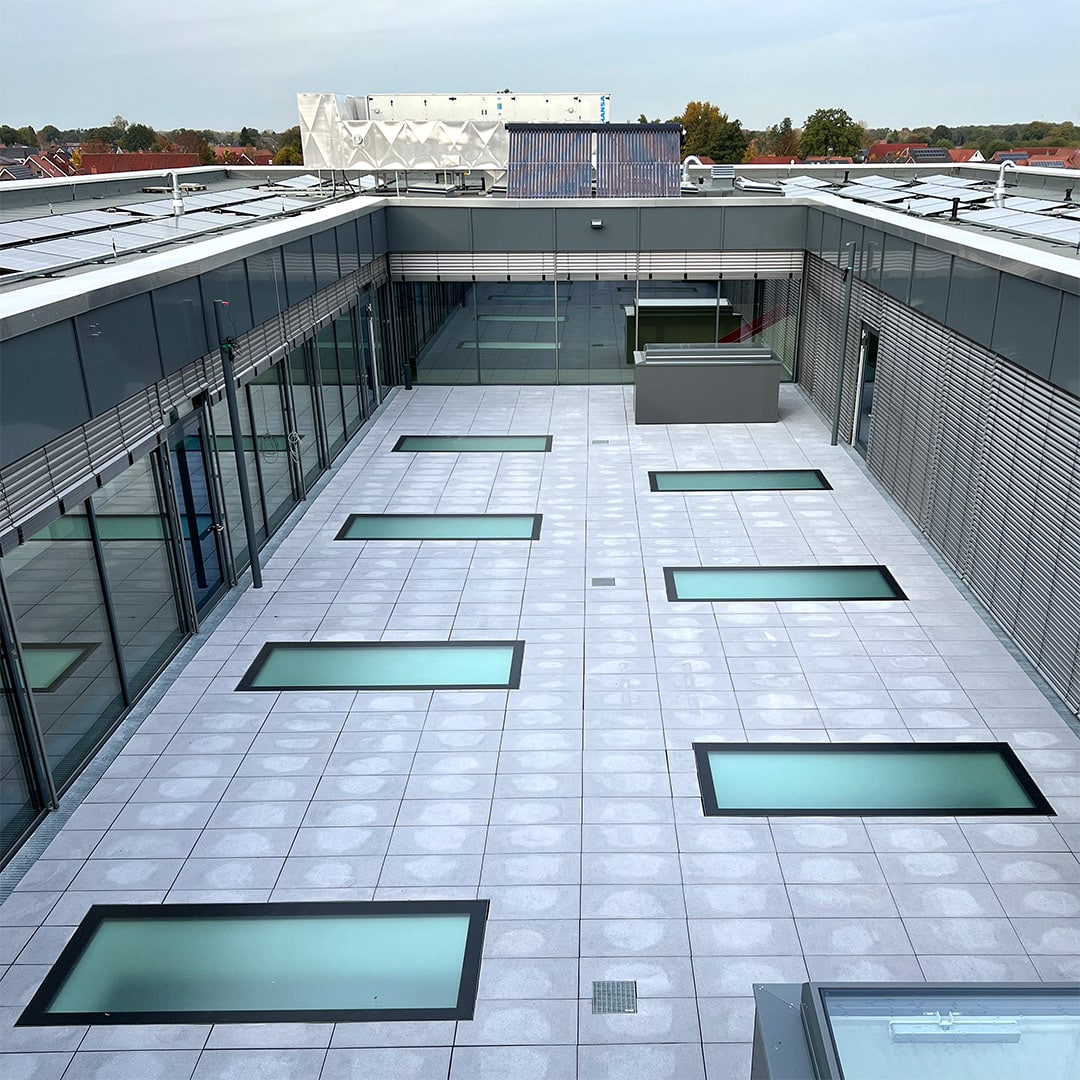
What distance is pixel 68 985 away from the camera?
20.1 ft

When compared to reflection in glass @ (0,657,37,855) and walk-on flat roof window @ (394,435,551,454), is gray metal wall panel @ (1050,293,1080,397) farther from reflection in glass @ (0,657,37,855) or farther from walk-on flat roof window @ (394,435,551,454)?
reflection in glass @ (0,657,37,855)

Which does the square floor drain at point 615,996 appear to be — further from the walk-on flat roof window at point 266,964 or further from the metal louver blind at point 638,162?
the metal louver blind at point 638,162

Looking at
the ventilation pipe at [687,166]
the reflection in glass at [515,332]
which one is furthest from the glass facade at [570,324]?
the ventilation pipe at [687,166]

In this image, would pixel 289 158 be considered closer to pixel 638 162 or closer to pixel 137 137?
pixel 137 137

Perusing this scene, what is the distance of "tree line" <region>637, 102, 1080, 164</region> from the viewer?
8950 centimetres

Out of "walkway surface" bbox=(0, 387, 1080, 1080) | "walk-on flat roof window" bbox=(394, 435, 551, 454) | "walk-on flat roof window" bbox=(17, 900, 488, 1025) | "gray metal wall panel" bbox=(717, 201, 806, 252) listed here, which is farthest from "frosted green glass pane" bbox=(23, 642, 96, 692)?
"gray metal wall panel" bbox=(717, 201, 806, 252)

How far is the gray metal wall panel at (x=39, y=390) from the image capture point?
672 cm

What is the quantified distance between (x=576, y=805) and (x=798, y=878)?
1778 millimetres

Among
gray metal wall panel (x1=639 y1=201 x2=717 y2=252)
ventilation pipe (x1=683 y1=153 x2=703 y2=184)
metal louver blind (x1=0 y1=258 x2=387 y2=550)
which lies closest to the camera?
metal louver blind (x1=0 y1=258 x2=387 y2=550)

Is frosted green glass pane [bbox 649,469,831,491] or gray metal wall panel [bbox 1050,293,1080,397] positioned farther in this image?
frosted green glass pane [bbox 649,469,831,491]

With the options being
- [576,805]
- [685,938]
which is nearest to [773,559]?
[576,805]

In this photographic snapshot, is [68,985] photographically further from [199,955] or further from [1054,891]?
[1054,891]

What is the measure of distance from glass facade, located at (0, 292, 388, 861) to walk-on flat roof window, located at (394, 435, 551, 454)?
2.89 meters

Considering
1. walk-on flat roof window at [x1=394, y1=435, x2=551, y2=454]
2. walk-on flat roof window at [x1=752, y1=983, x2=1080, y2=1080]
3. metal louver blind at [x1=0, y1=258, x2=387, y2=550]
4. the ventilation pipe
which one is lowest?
walk-on flat roof window at [x1=394, y1=435, x2=551, y2=454]
